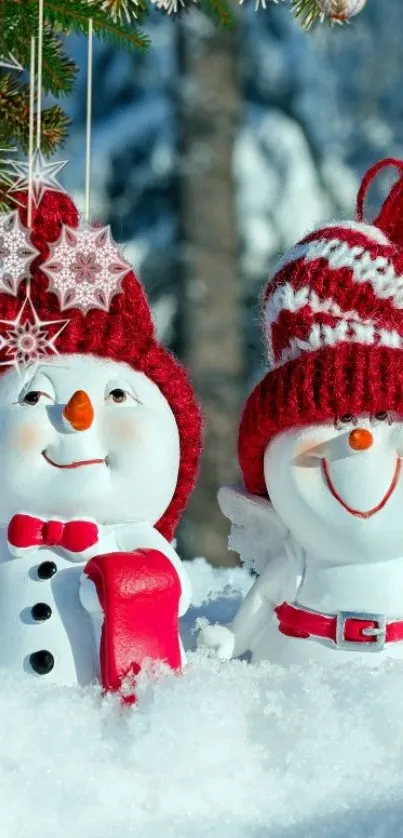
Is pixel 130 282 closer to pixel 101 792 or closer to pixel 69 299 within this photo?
pixel 69 299

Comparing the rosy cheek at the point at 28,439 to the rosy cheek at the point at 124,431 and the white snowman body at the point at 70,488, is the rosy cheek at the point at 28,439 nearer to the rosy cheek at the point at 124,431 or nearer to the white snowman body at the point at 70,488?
the white snowman body at the point at 70,488

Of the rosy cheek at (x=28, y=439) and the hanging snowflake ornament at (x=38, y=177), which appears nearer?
the rosy cheek at (x=28, y=439)

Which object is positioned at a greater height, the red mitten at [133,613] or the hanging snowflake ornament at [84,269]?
the hanging snowflake ornament at [84,269]

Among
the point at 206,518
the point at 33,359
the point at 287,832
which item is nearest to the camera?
the point at 287,832

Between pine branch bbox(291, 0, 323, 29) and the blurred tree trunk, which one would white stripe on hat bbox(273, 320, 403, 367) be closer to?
pine branch bbox(291, 0, 323, 29)

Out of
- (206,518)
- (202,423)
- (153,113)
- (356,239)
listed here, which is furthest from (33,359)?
(153,113)

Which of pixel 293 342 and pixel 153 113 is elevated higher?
pixel 153 113

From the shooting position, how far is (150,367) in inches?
71.4

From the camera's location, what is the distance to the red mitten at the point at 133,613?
1549 millimetres

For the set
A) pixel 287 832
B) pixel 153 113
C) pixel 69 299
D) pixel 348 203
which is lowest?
pixel 287 832

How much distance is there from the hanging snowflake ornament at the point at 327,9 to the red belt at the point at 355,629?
1.05 meters

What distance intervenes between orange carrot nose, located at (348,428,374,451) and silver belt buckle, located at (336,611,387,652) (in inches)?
10.2

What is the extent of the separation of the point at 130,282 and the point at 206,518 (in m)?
2.62

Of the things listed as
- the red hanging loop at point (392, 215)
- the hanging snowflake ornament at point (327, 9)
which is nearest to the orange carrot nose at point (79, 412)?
the red hanging loop at point (392, 215)
